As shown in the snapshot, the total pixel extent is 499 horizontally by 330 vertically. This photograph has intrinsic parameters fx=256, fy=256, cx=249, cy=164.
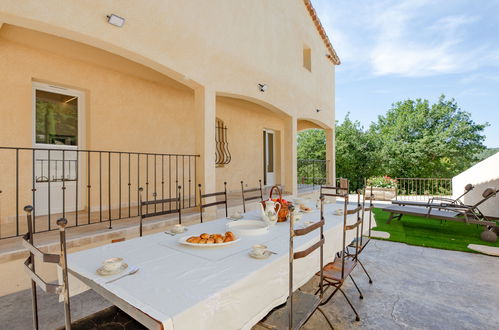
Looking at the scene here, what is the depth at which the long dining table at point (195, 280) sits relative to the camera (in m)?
1.11

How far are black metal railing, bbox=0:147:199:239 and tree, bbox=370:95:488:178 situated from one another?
17349 mm

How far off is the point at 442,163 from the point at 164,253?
72.1 feet

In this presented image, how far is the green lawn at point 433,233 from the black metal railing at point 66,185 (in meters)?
4.53

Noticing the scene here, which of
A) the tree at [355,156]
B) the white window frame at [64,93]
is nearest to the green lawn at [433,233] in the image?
the white window frame at [64,93]

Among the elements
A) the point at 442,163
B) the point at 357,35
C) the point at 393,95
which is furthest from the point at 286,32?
the point at 393,95

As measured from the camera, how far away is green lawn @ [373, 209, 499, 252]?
486 centimetres

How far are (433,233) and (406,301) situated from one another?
12.2 ft

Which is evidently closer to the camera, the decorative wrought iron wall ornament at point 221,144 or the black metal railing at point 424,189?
the decorative wrought iron wall ornament at point 221,144

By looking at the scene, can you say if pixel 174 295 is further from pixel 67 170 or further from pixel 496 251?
pixel 496 251

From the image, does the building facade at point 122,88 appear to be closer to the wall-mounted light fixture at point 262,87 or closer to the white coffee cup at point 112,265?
the wall-mounted light fixture at point 262,87

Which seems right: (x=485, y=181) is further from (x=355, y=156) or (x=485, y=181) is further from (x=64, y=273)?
(x=355, y=156)

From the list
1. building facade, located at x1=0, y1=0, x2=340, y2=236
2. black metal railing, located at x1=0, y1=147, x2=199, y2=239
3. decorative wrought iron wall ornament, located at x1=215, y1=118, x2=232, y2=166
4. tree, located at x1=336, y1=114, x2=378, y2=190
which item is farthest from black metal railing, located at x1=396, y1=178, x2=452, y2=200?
black metal railing, located at x1=0, y1=147, x2=199, y2=239

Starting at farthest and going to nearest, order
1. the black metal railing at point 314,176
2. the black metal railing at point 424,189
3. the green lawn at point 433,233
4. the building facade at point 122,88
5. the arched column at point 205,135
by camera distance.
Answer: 1. the black metal railing at point 424,189
2. the black metal railing at point 314,176
3. the green lawn at point 433,233
4. the arched column at point 205,135
5. the building facade at point 122,88

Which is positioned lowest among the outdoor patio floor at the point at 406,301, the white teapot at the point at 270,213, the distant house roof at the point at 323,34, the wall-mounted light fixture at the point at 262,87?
the outdoor patio floor at the point at 406,301
